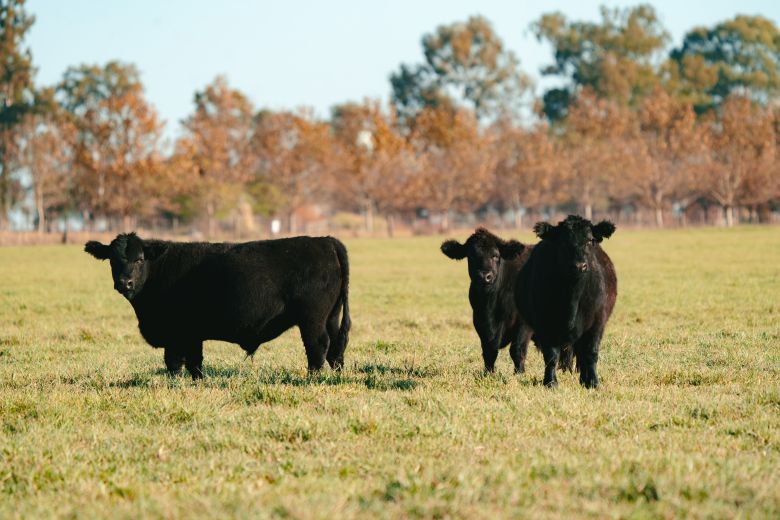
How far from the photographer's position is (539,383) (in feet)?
31.5

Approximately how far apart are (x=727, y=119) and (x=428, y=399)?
8552 cm

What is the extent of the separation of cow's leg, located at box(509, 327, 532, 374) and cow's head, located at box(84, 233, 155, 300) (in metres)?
4.17

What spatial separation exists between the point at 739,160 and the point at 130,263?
81.7 meters

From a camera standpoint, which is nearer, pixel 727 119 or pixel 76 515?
pixel 76 515

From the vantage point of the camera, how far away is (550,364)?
9469 mm

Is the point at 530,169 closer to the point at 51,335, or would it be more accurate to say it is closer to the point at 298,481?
the point at 51,335

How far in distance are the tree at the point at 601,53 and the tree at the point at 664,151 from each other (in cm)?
Result: 1228

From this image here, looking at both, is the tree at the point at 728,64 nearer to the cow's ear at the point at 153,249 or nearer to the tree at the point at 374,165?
the tree at the point at 374,165

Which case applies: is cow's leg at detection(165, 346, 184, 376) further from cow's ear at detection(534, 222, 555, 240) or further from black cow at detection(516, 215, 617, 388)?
cow's ear at detection(534, 222, 555, 240)

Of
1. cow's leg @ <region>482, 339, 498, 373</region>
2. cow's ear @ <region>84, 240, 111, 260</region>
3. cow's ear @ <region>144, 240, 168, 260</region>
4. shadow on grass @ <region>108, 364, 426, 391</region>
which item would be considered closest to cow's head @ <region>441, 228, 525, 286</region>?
cow's leg @ <region>482, 339, 498, 373</region>

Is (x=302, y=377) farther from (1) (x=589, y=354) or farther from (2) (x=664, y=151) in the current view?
(2) (x=664, y=151)

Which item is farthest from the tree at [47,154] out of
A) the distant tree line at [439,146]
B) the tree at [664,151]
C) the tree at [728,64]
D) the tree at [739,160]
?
the tree at [728,64]

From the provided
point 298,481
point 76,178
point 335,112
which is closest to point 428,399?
point 298,481

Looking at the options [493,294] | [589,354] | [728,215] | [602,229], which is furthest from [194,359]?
[728,215]
